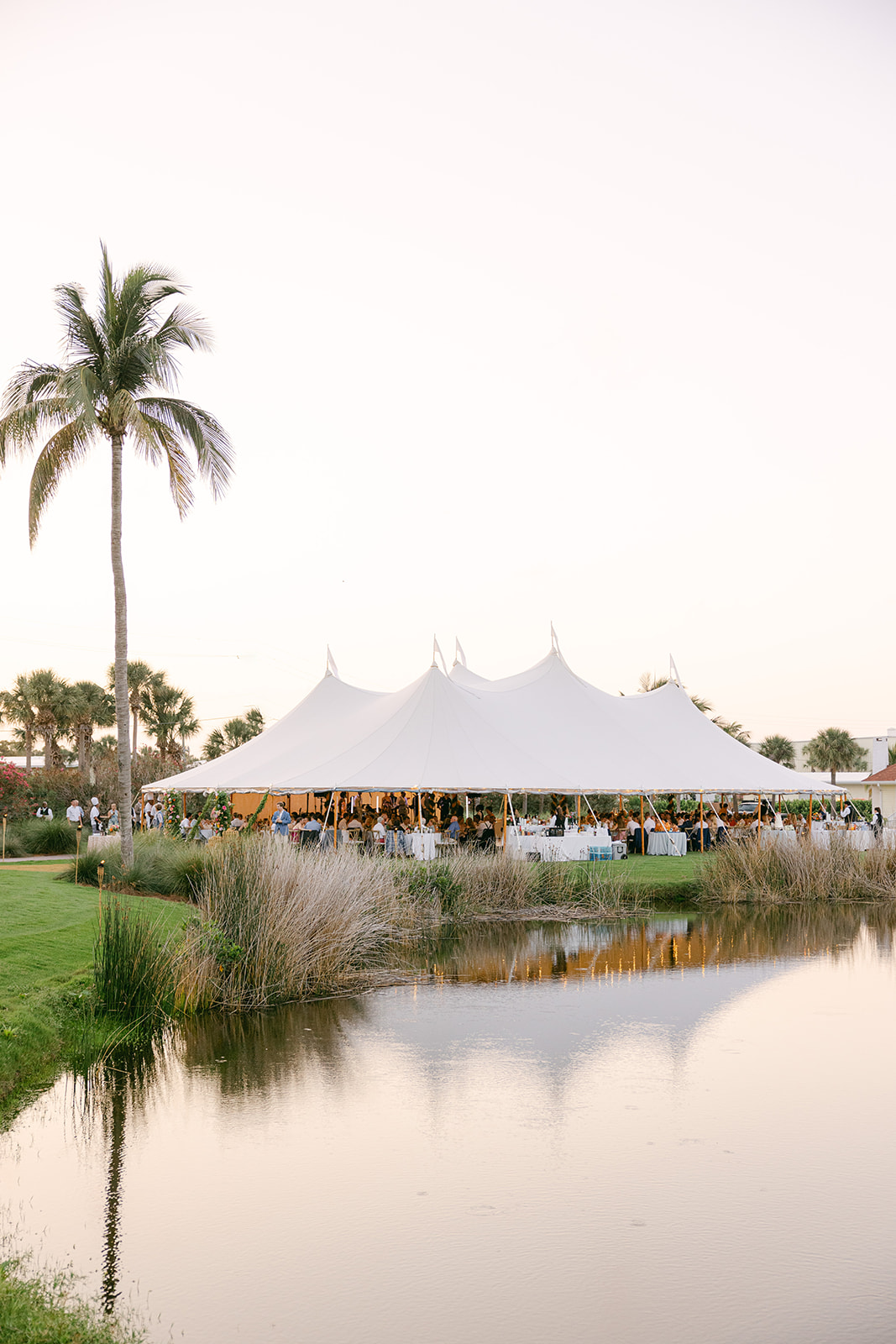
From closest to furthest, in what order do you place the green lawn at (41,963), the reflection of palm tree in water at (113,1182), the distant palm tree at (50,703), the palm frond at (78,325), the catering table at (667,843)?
the reflection of palm tree in water at (113,1182) → the green lawn at (41,963) → the palm frond at (78,325) → the catering table at (667,843) → the distant palm tree at (50,703)

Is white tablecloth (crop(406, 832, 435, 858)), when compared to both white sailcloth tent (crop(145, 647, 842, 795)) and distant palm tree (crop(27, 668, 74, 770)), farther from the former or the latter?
distant palm tree (crop(27, 668, 74, 770))

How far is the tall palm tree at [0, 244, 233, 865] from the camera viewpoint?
647 inches

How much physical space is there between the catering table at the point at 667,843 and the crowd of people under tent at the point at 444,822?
0.52ft

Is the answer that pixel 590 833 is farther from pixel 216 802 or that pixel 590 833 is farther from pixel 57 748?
pixel 57 748

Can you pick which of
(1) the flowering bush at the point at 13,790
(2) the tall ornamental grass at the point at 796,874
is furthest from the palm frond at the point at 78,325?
(2) the tall ornamental grass at the point at 796,874

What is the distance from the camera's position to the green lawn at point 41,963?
7977 mm

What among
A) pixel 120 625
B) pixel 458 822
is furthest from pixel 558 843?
pixel 120 625

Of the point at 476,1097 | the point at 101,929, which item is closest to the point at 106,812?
the point at 101,929

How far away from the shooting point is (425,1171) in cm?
637

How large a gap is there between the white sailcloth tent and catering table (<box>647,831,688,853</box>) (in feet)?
4.13

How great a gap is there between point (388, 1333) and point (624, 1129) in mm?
2913

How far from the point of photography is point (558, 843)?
22.7 m

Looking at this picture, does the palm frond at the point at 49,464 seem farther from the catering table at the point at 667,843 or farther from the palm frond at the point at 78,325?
the catering table at the point at 667,843

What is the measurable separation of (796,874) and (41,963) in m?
14.9
